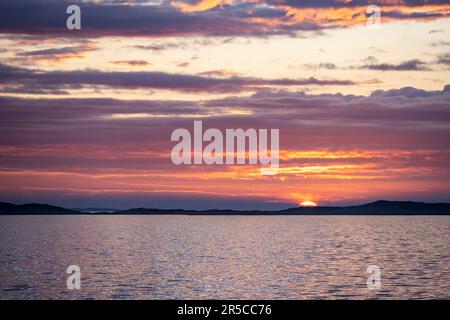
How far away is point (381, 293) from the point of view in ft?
216

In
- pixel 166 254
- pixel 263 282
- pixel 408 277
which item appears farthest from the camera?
pixel 166 254

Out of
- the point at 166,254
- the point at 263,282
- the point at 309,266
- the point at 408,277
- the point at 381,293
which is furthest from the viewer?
the point at 166,254

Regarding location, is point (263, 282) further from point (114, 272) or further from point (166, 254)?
point (166, 254)
